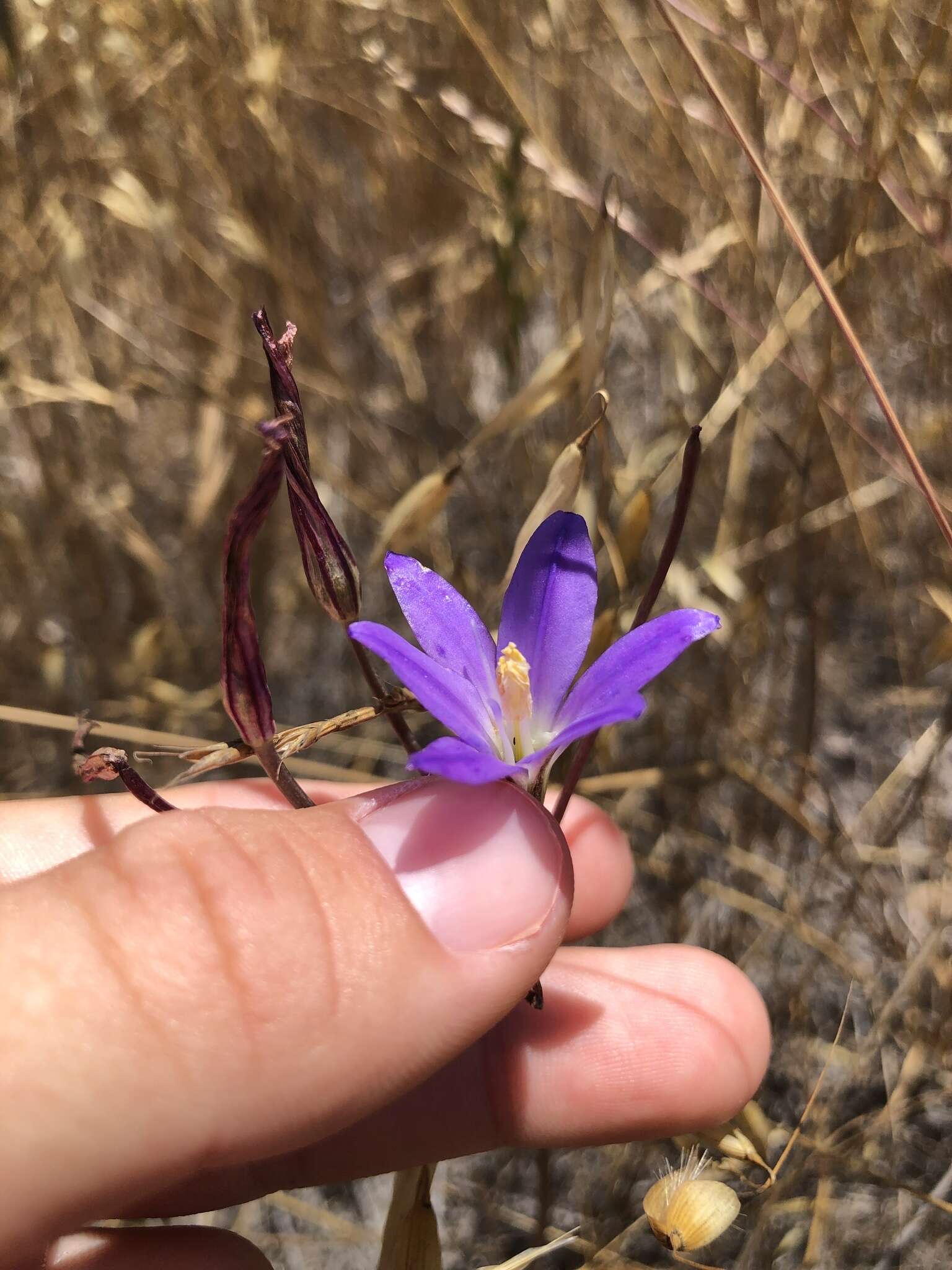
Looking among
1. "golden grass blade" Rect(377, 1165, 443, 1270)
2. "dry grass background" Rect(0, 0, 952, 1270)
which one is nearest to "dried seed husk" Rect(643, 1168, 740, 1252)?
"golden grass blade" Rect(377, 1165, 443, 1270)

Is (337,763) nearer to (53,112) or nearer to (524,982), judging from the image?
(524,982)

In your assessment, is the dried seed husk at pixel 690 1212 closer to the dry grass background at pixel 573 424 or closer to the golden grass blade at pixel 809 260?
the dry grass background at pixel 573 424

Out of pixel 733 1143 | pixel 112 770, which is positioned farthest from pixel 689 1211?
pixel 112 770

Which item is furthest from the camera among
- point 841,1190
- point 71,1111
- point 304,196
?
point 304,196

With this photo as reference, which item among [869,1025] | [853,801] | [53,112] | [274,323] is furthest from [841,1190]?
[53,112]

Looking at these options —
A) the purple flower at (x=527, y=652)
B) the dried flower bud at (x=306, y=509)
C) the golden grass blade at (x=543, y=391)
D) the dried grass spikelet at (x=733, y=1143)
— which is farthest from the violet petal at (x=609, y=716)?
the dried grass spikelet at (x=733, y=1143)

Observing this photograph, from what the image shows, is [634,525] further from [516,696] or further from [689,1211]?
[689,1211]

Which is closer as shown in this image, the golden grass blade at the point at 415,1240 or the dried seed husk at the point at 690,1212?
the dried seed husk at the point at 690,1212
